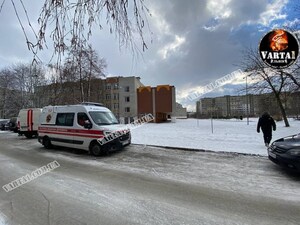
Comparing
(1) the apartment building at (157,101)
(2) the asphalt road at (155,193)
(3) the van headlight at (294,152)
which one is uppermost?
(1) the apartment building at (157,101)

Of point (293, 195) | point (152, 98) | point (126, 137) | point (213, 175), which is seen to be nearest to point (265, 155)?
point (213, 175)

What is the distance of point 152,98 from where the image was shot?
46.4 meters

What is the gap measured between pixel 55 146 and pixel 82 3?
43.9 feet

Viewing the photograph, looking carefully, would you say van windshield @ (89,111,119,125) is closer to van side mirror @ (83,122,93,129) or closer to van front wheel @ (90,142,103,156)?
van side mirror @ (83,122,93,129)

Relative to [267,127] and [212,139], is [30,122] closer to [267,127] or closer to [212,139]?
[212,139]

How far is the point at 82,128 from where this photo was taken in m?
12.0

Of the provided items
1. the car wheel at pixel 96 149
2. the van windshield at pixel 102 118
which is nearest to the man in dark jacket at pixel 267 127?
the van windshield at pixel 102 118

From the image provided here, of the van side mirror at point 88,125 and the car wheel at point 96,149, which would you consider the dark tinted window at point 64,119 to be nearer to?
the van side mirror at point 88,125

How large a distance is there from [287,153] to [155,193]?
13.4ft

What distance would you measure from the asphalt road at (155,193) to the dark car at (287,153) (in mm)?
406

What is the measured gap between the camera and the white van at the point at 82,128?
11.4m

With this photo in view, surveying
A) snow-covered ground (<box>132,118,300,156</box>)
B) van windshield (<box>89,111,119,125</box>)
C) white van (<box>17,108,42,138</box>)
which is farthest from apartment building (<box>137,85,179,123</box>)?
van windshield (<box>89,111,119,125</box>)

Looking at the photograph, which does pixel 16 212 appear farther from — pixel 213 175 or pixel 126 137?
pixel 126 137

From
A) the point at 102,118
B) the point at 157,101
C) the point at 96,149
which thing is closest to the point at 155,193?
the point at 96,149
